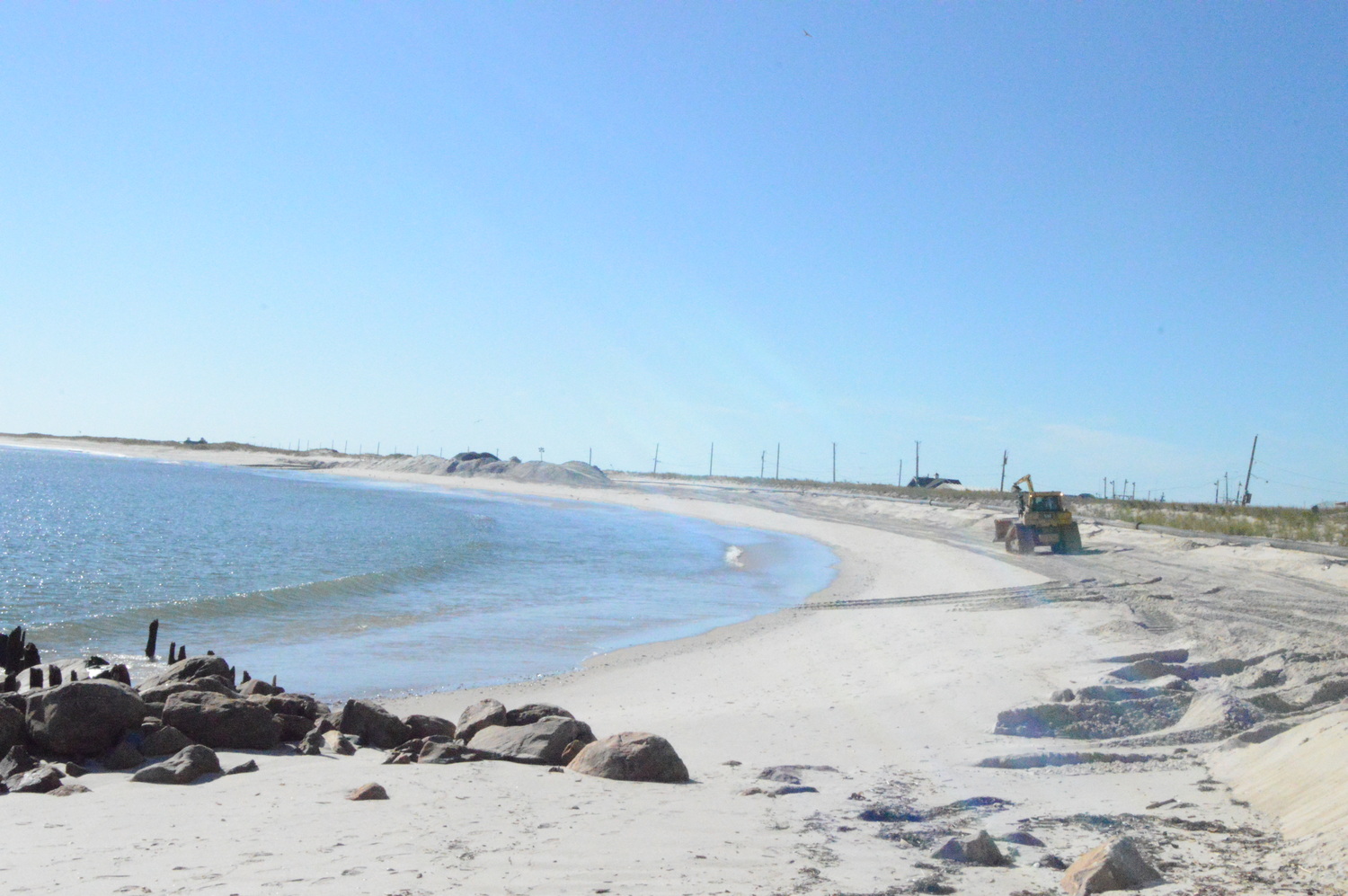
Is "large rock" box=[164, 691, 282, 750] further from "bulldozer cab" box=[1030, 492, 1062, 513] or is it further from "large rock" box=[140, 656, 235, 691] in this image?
"bulldozer cab" box=[1030, 492, 1062, 513]

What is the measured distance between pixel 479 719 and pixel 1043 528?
26482mm

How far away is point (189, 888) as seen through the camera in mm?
4820

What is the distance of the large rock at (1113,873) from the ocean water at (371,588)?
30.1 feet

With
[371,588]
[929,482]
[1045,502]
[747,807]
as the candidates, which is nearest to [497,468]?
[929,482]

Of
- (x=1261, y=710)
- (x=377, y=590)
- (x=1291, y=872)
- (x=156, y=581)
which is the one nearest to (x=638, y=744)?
(x=1291, y=872)

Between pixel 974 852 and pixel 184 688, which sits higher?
pixel 974 852

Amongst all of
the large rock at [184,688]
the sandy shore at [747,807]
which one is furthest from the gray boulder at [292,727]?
the large rock at [184,688]

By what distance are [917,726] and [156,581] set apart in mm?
18430

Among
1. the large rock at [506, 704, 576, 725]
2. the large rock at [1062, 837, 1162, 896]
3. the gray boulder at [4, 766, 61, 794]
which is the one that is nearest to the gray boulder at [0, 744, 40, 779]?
the gray boulder at [4, 766, 61, 794]

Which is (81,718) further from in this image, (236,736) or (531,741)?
(531,741)

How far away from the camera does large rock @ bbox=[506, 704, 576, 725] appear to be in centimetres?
885

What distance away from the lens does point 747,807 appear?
259 inches

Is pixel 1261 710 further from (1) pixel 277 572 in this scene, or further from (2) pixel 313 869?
(1) pixel 277 572

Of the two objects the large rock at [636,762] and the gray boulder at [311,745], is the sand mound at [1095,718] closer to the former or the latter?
the large rock at [636,762]
